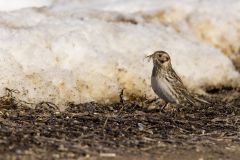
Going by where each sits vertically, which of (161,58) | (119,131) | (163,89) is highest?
(161,58)

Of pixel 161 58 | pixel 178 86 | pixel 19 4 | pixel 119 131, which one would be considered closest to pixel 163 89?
pixel 178 86

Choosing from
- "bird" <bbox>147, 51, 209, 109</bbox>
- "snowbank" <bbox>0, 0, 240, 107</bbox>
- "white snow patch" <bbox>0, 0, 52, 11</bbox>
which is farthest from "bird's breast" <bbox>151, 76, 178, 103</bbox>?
"white snow patch" <bbox>0, 0, 52, 11</bbox>

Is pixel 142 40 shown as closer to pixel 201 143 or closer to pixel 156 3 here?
pixel 156 3

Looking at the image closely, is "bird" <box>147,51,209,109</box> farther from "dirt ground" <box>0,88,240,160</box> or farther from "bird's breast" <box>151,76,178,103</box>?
"dirt ground" <box>0,88,240,160</box>

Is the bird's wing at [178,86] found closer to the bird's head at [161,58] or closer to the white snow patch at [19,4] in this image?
the bird's head at [161,58]

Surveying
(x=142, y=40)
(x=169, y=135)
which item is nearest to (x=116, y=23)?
(x=142, y=40)

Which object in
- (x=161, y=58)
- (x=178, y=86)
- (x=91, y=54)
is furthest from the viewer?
(x=91, y=54)

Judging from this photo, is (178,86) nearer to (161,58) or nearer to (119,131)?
(161,58)
